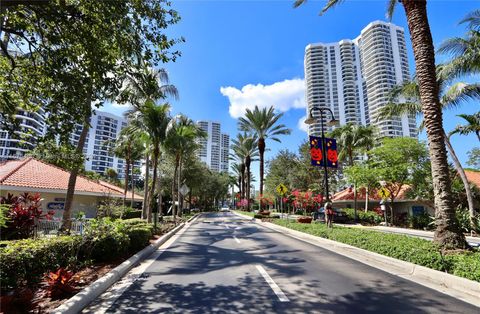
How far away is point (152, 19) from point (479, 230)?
69.4ft

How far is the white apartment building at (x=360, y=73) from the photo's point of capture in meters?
65.6

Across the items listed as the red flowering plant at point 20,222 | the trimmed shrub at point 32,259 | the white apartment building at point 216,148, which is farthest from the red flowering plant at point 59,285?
the white apartment building at point 216,148

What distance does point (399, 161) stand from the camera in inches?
969

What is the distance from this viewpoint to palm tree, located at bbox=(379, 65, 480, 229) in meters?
17.3

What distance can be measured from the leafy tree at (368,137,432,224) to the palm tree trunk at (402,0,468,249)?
17.1 metres

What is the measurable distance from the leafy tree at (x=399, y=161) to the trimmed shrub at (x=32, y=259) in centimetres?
2397

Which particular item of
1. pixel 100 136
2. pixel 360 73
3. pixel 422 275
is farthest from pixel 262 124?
pixel 100 136

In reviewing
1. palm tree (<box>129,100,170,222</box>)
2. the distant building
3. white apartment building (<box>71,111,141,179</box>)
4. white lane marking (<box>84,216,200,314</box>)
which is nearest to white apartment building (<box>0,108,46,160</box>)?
white lane marking (<box>84,216,200,314</box>)

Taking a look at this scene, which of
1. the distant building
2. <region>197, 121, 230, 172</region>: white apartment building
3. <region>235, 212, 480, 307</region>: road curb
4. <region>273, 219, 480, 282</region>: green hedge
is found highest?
<region>197, 121, 230, 172</region>: white apartment building

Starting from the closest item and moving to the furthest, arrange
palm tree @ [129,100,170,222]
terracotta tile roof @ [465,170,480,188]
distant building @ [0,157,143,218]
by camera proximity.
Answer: distant building @ [0,157,143,218]
palm tree @ [129,100,170,222]
terracotta tile roof @ [465,170,480,188]

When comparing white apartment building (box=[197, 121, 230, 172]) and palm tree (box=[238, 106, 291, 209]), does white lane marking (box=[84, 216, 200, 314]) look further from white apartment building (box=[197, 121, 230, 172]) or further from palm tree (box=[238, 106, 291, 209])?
white apartment building (box=[197, 121, 230, 172])

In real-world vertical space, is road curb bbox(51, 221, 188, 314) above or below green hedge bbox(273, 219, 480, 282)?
below

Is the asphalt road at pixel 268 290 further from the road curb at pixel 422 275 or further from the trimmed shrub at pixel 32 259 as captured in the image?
the trimmed shrub at pixel 32 259

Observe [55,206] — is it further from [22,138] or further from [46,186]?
[22,138]
